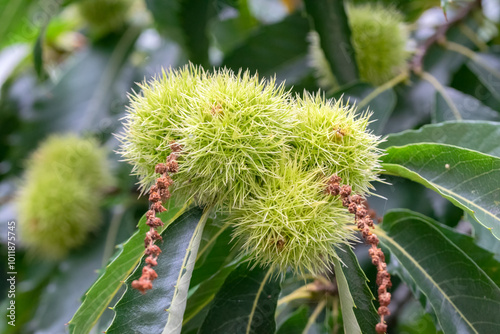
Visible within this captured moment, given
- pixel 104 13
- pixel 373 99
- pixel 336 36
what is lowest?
pixel 373 99

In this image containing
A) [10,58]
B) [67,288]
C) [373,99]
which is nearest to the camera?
[373,99]

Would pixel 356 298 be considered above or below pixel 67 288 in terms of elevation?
below

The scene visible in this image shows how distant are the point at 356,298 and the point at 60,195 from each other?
118 centimetres

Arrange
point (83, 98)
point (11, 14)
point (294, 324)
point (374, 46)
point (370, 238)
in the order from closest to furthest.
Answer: point (370, 238) → point (294, 324) → point (374, 46) → point (11, 14) → point (83, 98)

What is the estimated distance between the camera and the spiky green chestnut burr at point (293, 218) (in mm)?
757

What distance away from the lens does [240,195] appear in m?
0.79

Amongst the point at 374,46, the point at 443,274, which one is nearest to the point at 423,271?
the point at 443,274

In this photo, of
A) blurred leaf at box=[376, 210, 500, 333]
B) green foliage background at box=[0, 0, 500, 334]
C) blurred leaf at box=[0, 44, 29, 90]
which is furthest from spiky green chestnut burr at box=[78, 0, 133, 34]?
blurred leaf at box=[376, 210, 500, 333]

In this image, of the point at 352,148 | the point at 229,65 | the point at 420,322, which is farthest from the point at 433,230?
the point at 420,322

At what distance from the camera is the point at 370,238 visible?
2.20ft

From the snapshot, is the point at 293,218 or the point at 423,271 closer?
the point at 293,218

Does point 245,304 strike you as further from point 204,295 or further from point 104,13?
point 104,13

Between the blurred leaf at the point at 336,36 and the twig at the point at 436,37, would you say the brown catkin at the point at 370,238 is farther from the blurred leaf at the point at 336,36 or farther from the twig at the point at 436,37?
the twig at the point at 436,37

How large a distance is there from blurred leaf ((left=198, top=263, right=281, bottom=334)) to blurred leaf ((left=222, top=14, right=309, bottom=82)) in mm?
849
